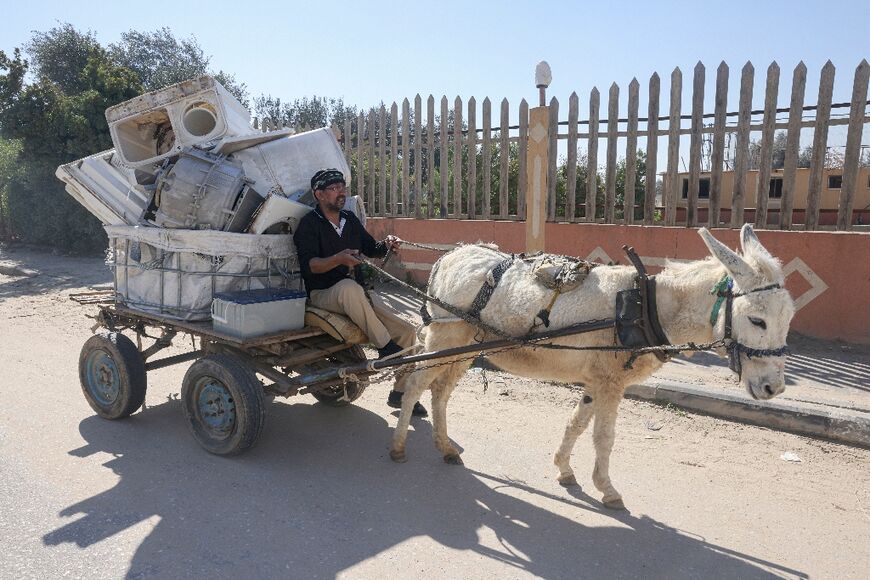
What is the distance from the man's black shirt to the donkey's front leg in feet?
7.05

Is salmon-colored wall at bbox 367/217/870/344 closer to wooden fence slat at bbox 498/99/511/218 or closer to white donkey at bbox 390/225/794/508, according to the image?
wooden fence slat at bbox 498/99/511/218

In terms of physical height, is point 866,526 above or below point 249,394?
below

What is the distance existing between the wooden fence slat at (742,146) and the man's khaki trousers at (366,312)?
15.7 feet

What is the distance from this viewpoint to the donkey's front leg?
378 cm

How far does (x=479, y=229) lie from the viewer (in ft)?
31.9

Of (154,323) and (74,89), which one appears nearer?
(154,323)

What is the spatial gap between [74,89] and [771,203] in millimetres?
18921

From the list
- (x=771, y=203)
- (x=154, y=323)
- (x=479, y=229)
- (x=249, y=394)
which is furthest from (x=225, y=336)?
(x=771, y=203)

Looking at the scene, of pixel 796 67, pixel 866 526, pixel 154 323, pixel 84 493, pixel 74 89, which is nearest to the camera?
pixel 866 526

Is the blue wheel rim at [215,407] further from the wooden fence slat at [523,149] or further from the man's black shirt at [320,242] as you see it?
the wooden fence slat at [523,149]

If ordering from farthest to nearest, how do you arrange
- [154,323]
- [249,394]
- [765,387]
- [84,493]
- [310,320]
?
[154,323], [310,320], [249,394], [84,493], [765,387]

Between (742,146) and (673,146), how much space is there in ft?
2.62

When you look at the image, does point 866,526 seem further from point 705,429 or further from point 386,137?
point 386,137

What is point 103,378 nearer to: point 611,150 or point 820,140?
point 611,150
